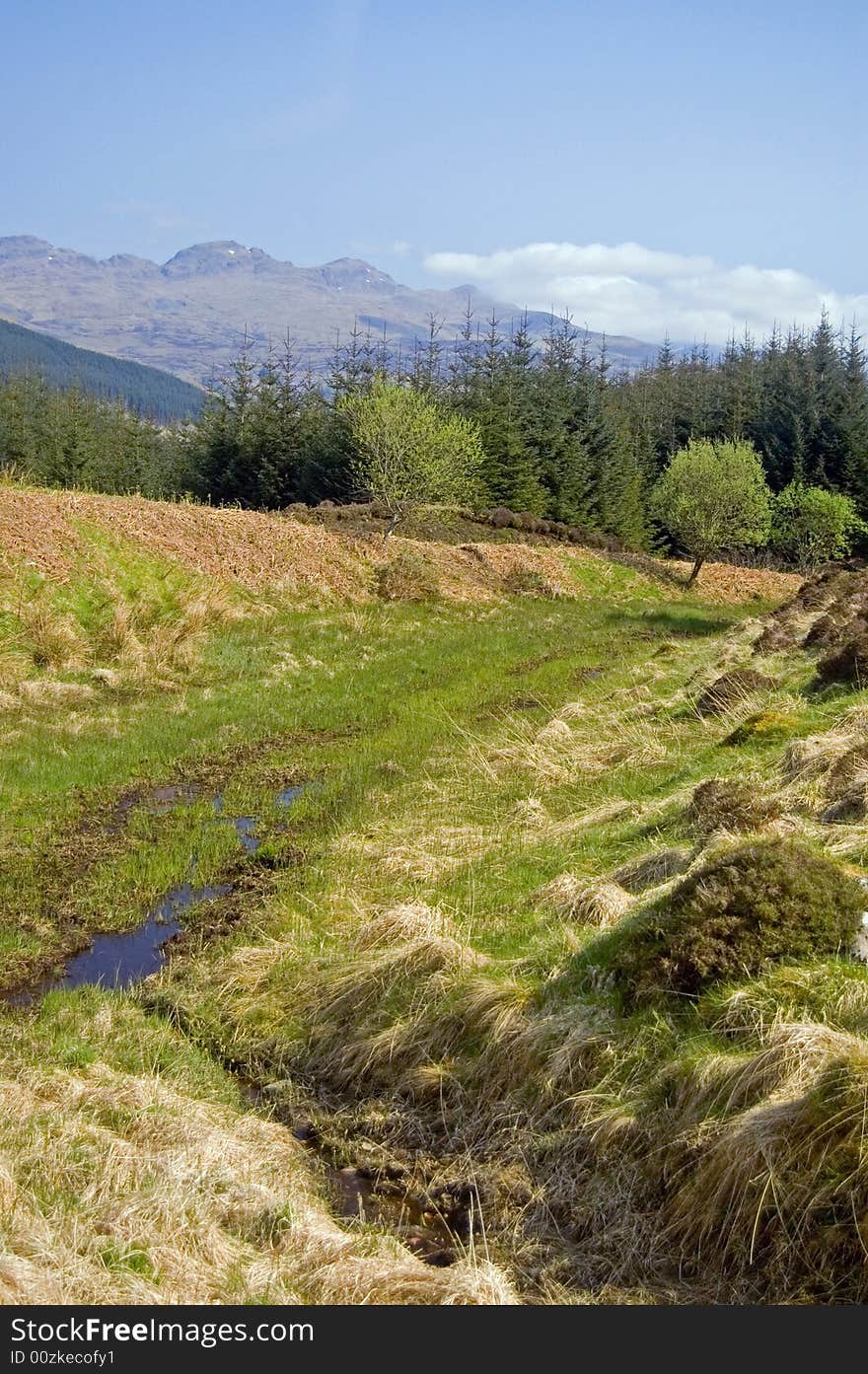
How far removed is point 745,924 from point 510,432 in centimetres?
5083

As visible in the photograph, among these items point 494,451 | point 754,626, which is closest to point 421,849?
point 754,626

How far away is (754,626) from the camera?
27.5 metres

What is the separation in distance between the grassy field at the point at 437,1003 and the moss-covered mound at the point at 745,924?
3cm

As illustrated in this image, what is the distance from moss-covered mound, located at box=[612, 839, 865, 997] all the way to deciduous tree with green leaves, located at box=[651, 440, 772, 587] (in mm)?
40065

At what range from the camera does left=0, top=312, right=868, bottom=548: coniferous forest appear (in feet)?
185

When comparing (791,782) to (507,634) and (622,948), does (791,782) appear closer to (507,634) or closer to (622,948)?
(622,948)

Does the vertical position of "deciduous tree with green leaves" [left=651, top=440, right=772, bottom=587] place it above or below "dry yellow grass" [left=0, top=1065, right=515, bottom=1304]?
above

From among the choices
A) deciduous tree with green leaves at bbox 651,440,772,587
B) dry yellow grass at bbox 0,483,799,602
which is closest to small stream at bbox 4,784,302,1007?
dry yellow grass at bbox 0,483,799,602

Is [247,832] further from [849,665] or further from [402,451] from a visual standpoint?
[402,451]

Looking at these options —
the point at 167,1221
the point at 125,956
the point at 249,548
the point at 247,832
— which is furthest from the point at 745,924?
the point at 249,548

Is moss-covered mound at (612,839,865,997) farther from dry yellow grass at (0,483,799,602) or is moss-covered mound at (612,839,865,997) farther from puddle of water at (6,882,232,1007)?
dry yellow grass at (0,483,799,602)

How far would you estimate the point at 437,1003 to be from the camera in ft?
27.2

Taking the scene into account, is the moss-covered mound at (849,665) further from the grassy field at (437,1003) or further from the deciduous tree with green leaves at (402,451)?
the deciduous tree with green leaves at (402,451)

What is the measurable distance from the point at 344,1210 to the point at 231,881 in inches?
210
